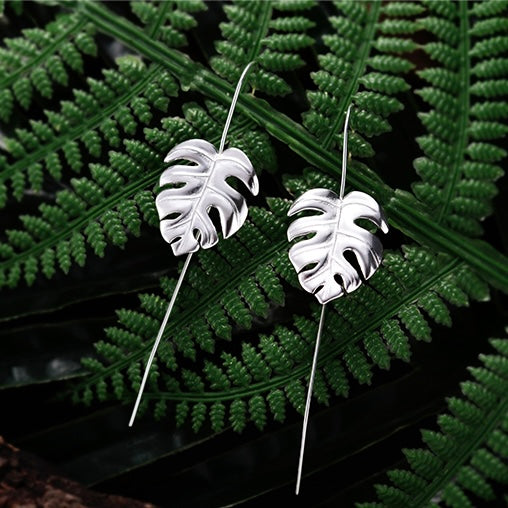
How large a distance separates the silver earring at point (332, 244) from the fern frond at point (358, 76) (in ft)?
0.48

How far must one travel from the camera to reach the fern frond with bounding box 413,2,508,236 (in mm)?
1444

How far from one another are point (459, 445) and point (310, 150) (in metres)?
0.66

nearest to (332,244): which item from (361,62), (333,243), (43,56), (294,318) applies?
(333,243)

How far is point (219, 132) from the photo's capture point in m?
1.55

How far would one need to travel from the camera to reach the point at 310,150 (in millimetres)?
1520

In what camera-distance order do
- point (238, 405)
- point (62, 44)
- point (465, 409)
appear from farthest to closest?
point (62, 44), point (238, 405), point (465, 409)

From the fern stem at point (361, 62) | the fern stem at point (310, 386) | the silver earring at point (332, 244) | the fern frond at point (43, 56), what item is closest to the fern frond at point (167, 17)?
the fern frond at point (43, 56)

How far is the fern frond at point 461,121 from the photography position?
4.74ft

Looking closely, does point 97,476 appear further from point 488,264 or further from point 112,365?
point 488,264

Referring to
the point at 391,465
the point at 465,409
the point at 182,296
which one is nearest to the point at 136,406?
the point at 182,296

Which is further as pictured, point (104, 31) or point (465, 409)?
point (104, 31)

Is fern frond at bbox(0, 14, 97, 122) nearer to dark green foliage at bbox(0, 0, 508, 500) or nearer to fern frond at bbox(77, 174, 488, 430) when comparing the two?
dark green foliage at bbox(0, 0, 508, 500)

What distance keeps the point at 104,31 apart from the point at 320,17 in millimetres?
477

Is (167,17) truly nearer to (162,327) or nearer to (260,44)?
(260,44)
